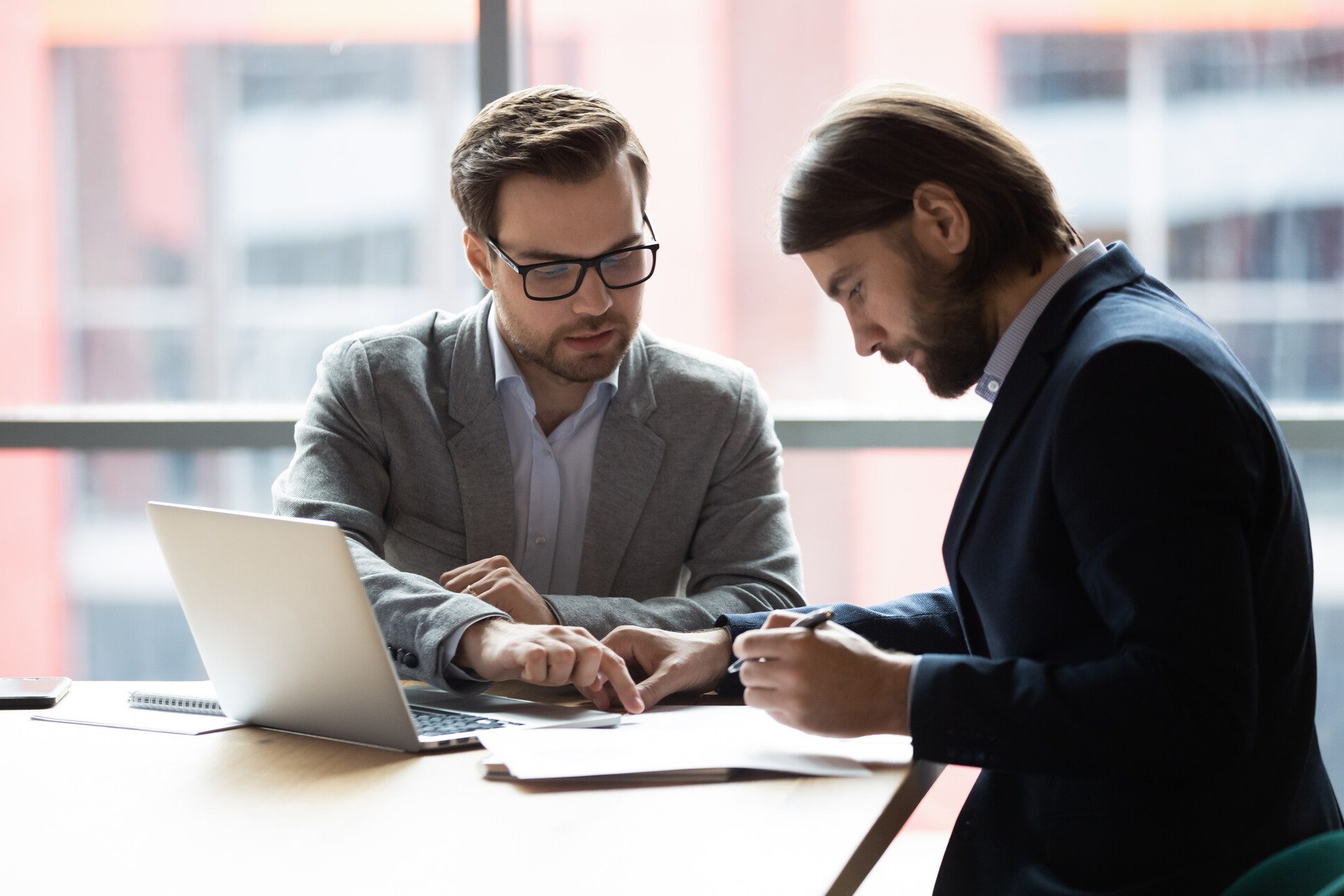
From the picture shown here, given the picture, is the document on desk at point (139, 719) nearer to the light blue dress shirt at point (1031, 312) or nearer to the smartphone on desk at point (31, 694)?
the smartphone on desk at point (31, 694)

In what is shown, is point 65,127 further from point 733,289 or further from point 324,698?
point 324,698

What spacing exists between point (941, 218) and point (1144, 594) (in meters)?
0.53

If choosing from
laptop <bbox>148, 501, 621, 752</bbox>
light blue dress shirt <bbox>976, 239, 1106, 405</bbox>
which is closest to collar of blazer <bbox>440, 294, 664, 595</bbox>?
laptop <bbox>148, 501, 621, 752</bbox>

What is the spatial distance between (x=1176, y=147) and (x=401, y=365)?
189cm

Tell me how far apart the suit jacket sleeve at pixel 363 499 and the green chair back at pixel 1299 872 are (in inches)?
37.2

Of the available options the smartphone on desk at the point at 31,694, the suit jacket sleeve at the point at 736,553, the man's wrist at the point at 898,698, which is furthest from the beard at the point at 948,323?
the smartphone on desk at the point at 31,694

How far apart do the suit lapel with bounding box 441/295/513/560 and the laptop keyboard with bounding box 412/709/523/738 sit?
22.2 inches

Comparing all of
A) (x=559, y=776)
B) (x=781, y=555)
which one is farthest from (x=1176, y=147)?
(x=559, y=776)

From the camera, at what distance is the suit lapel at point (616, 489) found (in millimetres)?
2146

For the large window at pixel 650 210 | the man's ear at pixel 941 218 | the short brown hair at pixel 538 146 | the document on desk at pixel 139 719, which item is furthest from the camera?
the large window at pixel 650 210

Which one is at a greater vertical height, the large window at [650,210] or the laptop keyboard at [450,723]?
the large window at [650,210]

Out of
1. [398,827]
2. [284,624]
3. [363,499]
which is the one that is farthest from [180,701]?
[398,827]

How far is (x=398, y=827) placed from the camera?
1.20 metres

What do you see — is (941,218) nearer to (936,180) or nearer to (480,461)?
(936,180)
